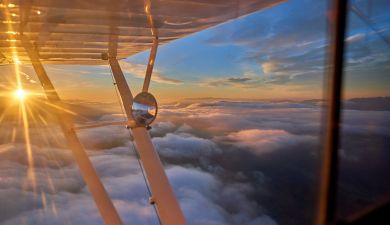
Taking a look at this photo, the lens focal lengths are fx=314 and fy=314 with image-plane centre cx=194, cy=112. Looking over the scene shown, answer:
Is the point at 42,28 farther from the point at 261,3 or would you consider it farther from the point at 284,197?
the point at 284,197

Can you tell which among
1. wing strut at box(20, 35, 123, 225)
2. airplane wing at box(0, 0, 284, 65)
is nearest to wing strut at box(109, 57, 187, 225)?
wing strut at box(20, 35, 123, 225)

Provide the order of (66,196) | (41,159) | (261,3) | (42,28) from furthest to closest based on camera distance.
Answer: (41,159), (66,196), (42,28), (261,3)

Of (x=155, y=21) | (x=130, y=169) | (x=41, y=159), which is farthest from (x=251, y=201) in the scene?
(x=41, y=159)

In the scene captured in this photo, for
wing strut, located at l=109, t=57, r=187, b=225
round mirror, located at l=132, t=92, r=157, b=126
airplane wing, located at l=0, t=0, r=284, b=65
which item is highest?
airplane wing, located at l=0, t=0, r=284, b=65

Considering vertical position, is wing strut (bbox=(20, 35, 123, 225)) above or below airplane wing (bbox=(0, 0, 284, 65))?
below

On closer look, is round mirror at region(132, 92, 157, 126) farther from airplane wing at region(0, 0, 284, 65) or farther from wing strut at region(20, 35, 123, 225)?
wing strut at region(20, 35, 123, 225)

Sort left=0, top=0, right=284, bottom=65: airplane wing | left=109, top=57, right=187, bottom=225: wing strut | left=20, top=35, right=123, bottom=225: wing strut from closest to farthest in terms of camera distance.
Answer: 1. left=0, top=0, right=284, bottom=65: airplane wing
2. left=109, top=57, right=187, bottom=225: wing strut
3. left=20, top=35, right=123, bottom=225: wing strut

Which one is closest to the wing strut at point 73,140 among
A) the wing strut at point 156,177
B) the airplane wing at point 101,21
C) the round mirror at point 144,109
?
the airplane wing at point 101,21

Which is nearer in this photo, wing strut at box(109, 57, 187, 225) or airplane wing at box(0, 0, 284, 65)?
airplane wing at box(0, 0, 284, 65)
